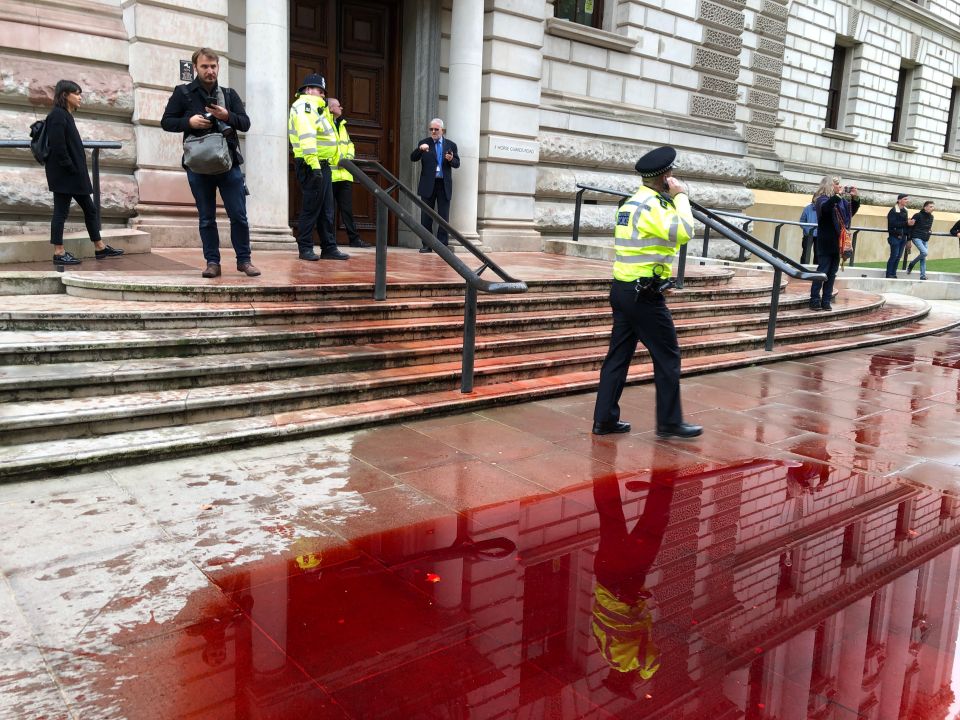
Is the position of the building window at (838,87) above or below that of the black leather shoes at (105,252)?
above

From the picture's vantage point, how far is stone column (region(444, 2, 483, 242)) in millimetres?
12289

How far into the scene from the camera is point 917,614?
10.8ft

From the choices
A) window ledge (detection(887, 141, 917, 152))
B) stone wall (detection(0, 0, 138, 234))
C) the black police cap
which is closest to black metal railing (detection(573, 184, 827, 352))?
the black police cap

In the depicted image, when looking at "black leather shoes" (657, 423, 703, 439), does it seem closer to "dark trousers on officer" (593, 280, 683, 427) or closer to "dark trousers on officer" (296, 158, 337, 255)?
"dark trousers on officer" (593, 280, 683, 427)

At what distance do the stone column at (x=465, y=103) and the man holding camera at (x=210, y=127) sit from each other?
18.8 ft

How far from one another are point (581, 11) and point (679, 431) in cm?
1165

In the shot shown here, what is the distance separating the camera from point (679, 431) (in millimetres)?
5754

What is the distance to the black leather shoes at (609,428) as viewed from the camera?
5738 millimetres

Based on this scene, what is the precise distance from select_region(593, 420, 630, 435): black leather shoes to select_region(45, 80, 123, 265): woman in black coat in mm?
5205

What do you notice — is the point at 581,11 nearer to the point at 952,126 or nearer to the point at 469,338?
the point at 469,338

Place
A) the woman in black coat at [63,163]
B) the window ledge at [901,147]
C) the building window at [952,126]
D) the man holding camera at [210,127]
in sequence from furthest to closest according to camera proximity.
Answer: the building window at [952,126], the window ledge at [901,147], the woman in black coat at [63,163], the man holding camera at [210,127]

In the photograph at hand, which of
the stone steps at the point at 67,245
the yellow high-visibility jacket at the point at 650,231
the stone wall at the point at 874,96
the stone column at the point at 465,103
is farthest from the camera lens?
the stone wall at the point at 874,96

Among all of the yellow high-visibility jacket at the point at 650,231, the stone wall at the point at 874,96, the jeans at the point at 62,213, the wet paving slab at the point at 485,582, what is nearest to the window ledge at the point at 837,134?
the stone wall at the point at 874,96

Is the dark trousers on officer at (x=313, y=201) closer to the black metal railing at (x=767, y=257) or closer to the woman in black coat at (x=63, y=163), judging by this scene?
the woman in black coat at (x=63, y=163)
